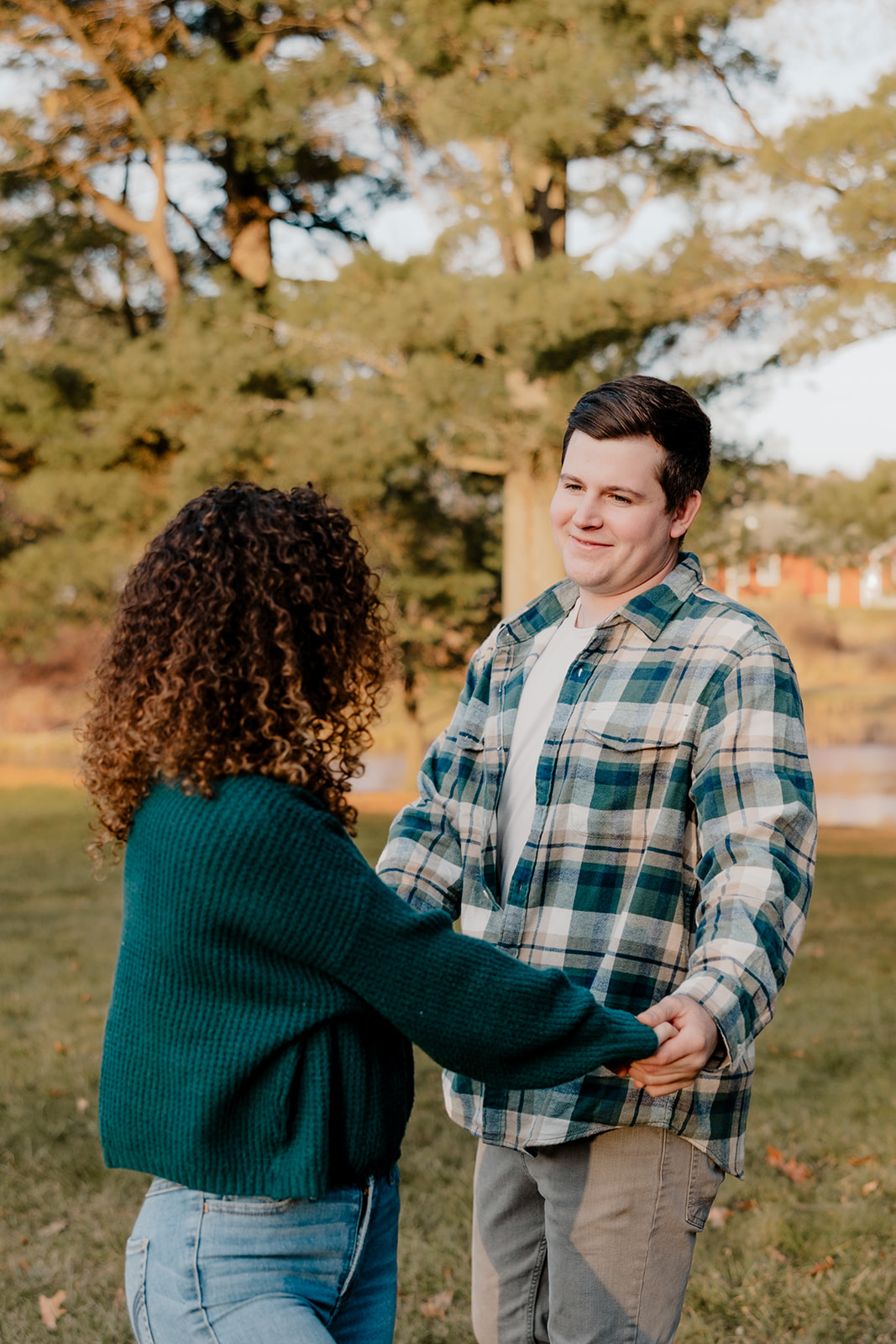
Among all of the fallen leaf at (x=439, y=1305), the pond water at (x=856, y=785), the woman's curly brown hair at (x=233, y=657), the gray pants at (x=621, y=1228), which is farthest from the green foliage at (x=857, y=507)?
the woman's curly brown hair at (x=233, y=657)

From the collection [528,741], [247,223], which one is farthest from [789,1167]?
[247,223]

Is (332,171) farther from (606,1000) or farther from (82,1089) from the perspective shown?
(606,1000)

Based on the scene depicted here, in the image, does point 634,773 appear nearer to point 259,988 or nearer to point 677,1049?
point 677,1049

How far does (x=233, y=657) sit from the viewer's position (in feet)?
5.45

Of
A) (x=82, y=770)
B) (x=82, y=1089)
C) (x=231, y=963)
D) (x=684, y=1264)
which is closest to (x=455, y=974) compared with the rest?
(x=231, y=963)

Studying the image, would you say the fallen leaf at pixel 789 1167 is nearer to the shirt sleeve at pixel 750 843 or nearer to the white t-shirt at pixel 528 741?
the white t-shirt at pixel 528 741

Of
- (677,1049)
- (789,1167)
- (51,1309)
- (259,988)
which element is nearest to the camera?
(259,988)

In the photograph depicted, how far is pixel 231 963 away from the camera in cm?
157

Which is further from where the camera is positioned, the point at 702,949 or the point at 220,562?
the point at 702,949

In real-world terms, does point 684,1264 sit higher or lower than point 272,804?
lower

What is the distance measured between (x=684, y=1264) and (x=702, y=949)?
62 centimetres

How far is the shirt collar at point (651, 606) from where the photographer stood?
2250 millimetres

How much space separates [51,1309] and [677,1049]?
9.23 feet

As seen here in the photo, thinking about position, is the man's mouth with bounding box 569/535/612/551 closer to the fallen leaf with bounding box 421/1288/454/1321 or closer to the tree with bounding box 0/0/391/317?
the fallen leaf with bounding box 421/1288/454/1321
